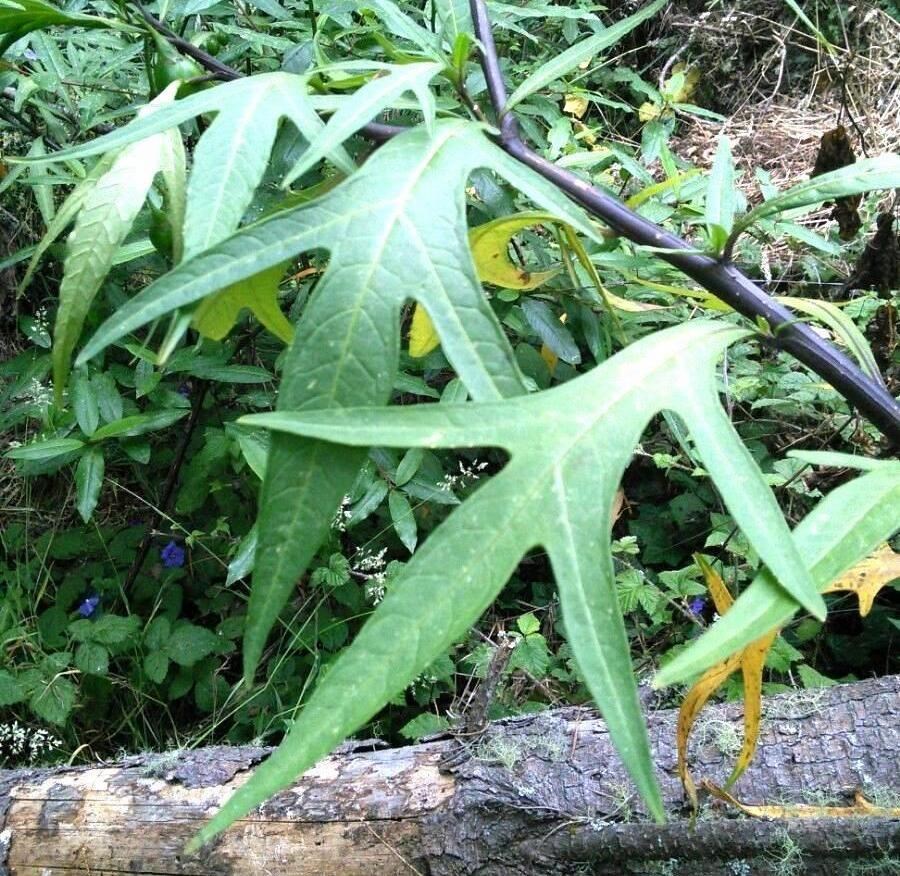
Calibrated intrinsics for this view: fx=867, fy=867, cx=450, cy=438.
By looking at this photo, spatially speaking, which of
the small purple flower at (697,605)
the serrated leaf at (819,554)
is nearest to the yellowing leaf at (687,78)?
the small purple flower at (697,605)

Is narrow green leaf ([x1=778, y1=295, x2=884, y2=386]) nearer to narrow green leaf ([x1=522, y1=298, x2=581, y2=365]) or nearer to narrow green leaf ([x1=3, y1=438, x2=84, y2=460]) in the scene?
narrow green leaf ([x1=522, y1=298, x2=581, y2=365])

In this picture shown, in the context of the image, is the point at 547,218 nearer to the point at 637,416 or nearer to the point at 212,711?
the point at 637,416

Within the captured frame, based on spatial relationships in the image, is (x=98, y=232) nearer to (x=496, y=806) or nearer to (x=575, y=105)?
(x=496, y=806)

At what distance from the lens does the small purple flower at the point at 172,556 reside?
5.79ft

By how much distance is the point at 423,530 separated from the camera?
5.59 ft

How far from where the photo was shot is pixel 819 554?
51 cm

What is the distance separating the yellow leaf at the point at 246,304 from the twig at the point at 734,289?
7.9 inches

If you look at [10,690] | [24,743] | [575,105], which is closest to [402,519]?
[10,690]

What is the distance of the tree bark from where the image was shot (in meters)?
0.97

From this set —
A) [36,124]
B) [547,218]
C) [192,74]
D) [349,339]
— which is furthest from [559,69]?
[36,124]

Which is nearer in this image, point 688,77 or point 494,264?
point 494,264

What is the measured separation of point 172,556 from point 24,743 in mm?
442

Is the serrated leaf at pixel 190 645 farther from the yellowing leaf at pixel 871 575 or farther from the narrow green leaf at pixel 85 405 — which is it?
the yellowing leaf at pixel 871 575

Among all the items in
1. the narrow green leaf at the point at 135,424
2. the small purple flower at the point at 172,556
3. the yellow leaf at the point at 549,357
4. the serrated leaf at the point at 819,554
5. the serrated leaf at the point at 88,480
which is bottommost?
the small purple flower at the point at 172,556
